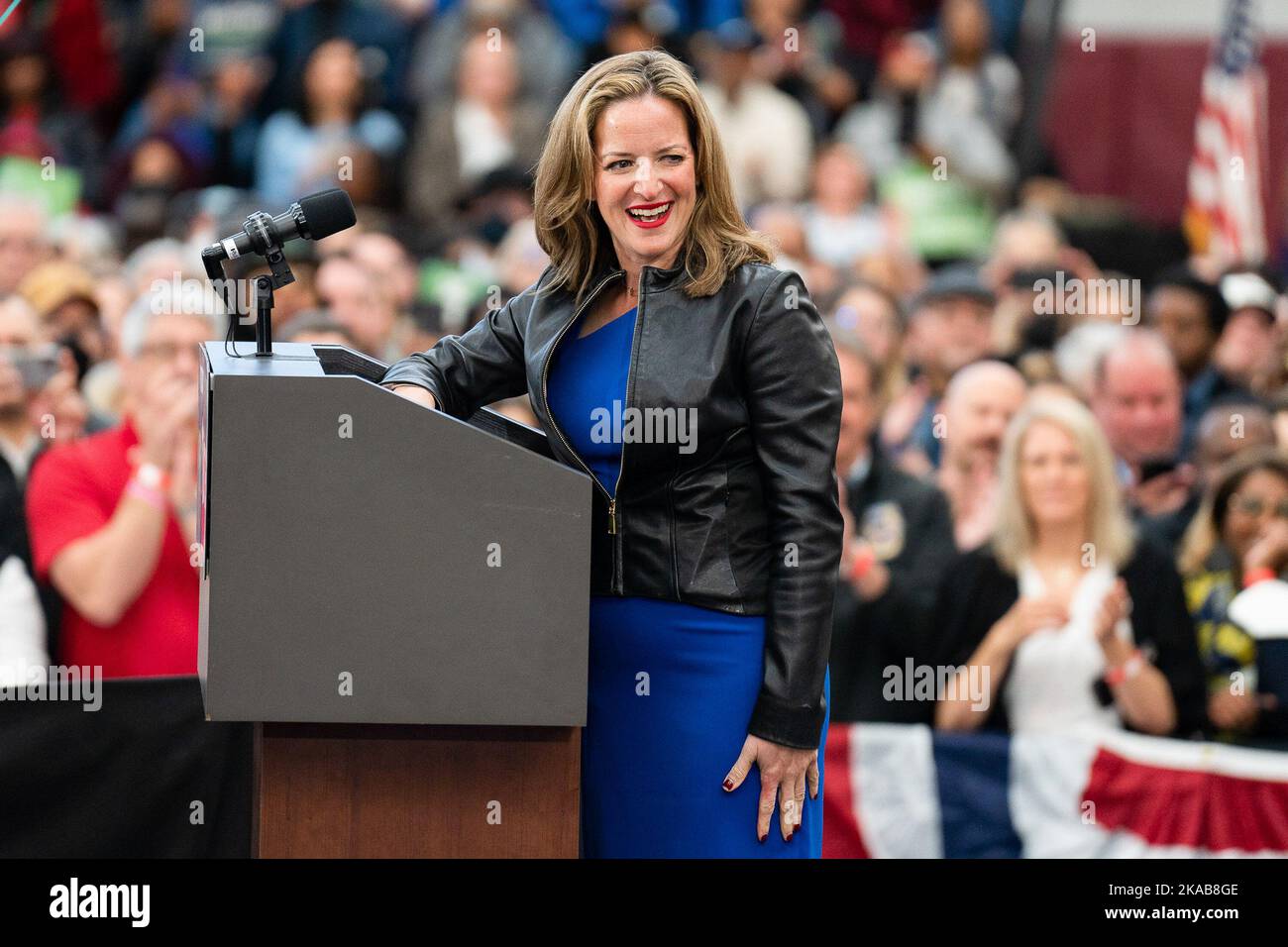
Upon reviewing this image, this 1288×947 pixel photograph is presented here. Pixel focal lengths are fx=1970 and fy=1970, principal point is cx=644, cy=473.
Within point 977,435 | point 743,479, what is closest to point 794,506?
point 743,479

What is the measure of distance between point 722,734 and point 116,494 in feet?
7.64

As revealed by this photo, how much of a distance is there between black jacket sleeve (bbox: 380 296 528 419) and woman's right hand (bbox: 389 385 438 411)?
0.39 ft

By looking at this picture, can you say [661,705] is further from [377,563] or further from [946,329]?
[946,329]

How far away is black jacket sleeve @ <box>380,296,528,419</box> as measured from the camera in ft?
11.3

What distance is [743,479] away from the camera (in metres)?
3.24

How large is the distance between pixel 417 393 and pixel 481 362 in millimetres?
229

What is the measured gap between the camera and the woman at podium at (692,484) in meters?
3.18

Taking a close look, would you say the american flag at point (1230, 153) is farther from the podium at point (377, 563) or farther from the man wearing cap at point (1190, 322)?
the podium at point (377, 563)

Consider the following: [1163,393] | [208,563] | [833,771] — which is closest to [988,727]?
[833,771]

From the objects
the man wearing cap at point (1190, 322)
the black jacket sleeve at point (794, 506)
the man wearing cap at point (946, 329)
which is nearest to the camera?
the black jacket sleeve at point (794, 506)

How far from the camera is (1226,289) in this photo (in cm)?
824

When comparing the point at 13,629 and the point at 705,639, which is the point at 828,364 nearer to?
the point at 705,639

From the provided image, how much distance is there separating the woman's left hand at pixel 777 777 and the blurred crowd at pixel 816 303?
2.14 metres

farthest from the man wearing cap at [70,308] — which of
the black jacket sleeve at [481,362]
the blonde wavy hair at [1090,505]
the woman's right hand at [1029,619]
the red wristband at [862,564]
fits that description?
the black jacket sleeve at [481,362]
